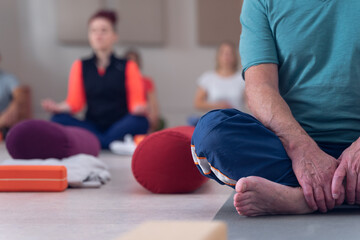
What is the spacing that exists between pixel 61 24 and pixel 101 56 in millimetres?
2570

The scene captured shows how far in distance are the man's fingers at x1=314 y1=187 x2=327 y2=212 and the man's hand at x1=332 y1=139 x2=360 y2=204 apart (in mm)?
32

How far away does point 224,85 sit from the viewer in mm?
5316

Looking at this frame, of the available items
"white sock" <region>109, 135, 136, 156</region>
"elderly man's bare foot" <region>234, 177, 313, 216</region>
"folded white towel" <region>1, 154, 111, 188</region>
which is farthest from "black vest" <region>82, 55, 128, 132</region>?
"elderly man's bare foot" <region>234, 177, 313, 216</region>

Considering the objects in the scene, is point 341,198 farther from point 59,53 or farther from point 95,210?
point 59,53

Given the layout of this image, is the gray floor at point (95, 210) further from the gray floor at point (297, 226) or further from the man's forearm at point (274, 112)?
the man's forearm at point (274, 112)

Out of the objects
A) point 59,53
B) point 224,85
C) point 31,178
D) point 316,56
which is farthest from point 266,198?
point 59,53

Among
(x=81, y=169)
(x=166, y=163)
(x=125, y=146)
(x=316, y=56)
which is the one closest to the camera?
(x=316, y=56)

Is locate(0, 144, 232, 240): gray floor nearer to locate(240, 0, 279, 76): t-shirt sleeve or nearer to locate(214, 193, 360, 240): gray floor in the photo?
locate(214, 193, 360, 240): gray floor

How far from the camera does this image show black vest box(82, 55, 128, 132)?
396 centimetres

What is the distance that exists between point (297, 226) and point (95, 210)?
2.02 feet

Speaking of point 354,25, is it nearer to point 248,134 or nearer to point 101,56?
point 248,134

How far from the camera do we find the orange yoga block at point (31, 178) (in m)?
2.06

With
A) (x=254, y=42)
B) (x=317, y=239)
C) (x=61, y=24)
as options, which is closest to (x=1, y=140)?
(x=61, y=24)

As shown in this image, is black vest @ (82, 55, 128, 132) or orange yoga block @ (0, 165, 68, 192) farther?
black vest @ (82, 55, 128, 132)
